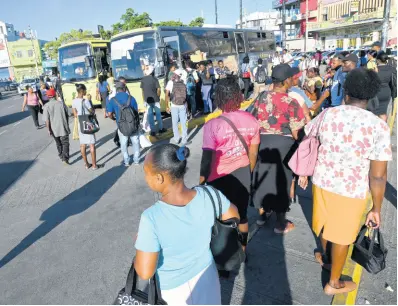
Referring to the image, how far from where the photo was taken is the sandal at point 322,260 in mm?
3047

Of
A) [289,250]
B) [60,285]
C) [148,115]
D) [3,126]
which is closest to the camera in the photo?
[60,285]

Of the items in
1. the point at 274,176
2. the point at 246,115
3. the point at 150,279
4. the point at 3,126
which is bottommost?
the point at 3,126

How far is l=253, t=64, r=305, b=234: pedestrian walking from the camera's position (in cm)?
321

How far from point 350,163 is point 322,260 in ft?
4.17

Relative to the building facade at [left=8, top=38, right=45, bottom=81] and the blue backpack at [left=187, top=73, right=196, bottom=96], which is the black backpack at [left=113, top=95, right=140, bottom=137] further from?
the building facade at [left=8, top=38, right=45, bottom=81]

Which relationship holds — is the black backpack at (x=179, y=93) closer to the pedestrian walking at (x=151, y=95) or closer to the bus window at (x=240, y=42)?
the pedestrian walking at (x=151, y=95)

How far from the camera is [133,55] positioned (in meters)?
11.7

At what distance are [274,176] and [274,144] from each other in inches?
13.7

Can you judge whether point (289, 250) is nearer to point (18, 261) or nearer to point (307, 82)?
point (18, 261)

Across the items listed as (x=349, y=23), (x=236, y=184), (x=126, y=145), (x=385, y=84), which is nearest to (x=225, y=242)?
(x=236, y=184)

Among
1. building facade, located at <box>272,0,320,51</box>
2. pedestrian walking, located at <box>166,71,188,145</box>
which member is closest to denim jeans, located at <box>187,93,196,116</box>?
pedestrian walking, located at <box>166,71,188,145</box>

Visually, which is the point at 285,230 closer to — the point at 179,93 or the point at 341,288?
the point at 341,288

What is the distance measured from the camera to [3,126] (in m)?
13.5

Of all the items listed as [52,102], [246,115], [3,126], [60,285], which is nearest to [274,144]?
[246,115]
